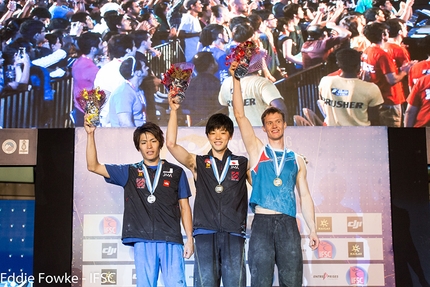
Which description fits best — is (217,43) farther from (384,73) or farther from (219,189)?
(219,189)

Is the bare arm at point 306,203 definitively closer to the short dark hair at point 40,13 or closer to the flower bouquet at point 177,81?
the flower bouquet at point 177,81

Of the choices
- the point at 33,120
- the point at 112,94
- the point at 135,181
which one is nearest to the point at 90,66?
the point at 112,94

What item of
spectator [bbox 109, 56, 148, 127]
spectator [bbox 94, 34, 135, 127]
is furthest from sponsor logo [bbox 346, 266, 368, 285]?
spectator [bbox 94, 34, 135, 127]

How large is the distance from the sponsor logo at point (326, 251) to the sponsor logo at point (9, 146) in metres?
2.85

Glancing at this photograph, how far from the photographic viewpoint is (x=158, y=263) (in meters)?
3.62

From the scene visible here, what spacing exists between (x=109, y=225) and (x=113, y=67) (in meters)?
1.54

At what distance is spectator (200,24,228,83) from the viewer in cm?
532

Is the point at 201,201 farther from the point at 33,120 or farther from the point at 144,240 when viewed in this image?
the point at 33,120

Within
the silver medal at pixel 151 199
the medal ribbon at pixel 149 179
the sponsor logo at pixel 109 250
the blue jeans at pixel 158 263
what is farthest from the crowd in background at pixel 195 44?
the blue jeans at pixel 158 263

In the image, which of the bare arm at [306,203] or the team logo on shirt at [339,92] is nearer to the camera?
the bare arm at [306,203]

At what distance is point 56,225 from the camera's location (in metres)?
4.80

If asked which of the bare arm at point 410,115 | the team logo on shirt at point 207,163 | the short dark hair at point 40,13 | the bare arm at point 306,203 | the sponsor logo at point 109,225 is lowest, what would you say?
the sponsor logo at point 109,225

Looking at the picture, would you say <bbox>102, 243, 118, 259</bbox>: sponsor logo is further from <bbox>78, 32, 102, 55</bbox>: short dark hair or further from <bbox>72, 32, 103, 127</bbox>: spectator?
<bbox>78, 32, 102, 55</bbox>: short dark hair

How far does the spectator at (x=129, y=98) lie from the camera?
521 cm
